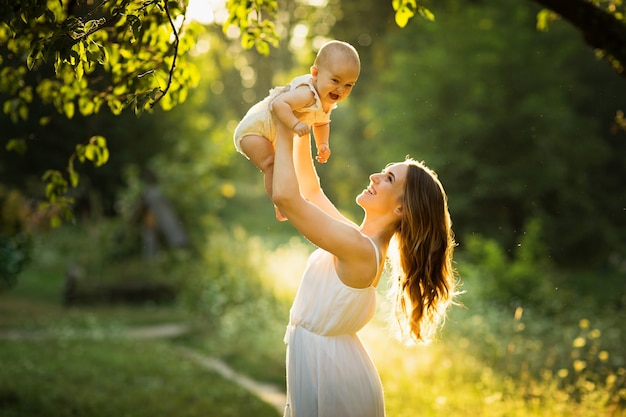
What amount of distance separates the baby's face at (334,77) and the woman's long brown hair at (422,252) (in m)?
0.45

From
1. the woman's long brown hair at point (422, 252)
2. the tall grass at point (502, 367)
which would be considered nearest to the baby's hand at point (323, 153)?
the woman's long brown hair at point (422, 252)

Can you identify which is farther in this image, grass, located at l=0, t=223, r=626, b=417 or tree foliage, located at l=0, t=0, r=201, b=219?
grass, located at l=0, t=223, r=626, b=417

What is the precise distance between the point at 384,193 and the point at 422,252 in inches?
12.2

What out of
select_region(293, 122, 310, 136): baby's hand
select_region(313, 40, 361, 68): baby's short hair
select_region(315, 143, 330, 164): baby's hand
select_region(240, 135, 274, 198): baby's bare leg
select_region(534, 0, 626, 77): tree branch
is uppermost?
select_region(534, 0, 626, 77): tree branch

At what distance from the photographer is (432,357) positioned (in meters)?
7.64

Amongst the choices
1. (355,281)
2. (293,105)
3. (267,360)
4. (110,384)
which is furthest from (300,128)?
(267,360)

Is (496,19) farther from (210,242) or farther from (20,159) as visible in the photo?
(20,159)

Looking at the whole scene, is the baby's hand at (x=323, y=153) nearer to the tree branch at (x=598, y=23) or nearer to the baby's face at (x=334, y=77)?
the baby's face at (x=334, y=77)

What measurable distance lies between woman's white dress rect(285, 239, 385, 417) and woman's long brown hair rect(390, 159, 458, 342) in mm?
216

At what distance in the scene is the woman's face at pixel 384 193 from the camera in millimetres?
3203

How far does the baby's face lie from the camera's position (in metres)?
3.10

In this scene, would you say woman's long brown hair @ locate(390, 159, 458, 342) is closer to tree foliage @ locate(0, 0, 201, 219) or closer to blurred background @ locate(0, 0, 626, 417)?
tree foliage @ locate(0, 0, 201, 219)

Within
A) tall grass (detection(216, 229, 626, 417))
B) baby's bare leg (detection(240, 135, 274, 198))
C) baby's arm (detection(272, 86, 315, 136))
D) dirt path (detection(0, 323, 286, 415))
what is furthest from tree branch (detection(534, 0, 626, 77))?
dirt path (detection(0, 323, 286, 415))

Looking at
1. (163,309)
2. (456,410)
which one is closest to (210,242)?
(163,309)
